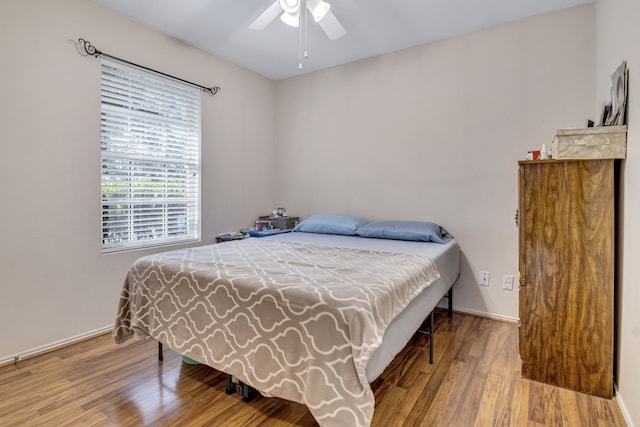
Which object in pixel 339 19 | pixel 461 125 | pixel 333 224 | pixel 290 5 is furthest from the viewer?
pixel 333 224

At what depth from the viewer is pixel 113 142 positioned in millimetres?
2672

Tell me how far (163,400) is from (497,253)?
2707 mm

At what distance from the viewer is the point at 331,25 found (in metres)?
2.29

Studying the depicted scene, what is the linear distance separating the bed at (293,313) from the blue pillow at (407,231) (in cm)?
46

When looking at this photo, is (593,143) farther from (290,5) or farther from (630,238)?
(290,5)

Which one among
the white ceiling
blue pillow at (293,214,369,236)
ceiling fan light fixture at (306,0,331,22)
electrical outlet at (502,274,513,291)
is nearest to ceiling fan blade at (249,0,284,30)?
ceiling fan light fixture at (306,0,331,22)

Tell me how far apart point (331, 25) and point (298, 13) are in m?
0.24

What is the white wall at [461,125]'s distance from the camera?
2.63m

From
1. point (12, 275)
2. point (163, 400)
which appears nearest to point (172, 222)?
point (12, 275)

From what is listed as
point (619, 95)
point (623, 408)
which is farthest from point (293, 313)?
point (619, 95)

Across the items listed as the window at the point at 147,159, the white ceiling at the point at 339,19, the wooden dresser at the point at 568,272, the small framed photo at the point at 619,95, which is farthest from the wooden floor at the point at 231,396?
the white ceiling at the point at 339,19

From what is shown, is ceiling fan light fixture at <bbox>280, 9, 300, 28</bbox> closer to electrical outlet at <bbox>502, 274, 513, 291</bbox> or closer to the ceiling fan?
the ceiling fan

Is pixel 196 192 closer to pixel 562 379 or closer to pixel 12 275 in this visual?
pixel 12 275

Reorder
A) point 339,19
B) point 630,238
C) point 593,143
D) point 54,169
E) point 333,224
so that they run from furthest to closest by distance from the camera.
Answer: point 333,224, point 339,19, point 54,169, point 593,143, point 630,238
